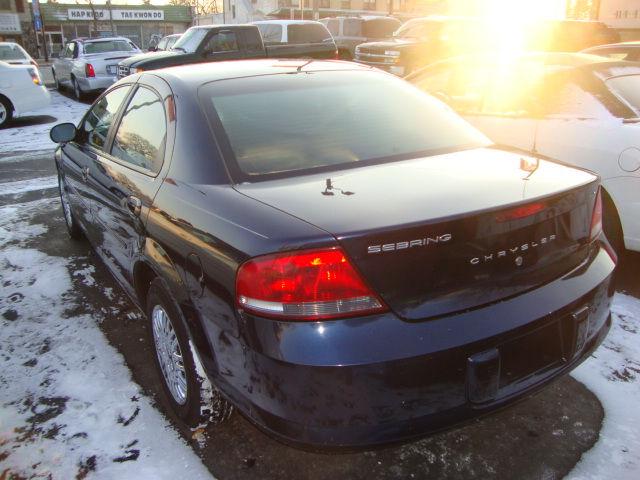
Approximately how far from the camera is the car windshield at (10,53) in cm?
1273

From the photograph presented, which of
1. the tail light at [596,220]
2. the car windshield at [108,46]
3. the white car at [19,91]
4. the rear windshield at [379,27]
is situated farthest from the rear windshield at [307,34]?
the tail light at [596,220]

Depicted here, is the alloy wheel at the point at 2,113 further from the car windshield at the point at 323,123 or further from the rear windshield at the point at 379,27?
the rear windshield at the point at 379,27

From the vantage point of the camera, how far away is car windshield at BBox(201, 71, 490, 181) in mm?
2496

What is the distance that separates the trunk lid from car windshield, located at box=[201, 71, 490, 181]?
0.20m

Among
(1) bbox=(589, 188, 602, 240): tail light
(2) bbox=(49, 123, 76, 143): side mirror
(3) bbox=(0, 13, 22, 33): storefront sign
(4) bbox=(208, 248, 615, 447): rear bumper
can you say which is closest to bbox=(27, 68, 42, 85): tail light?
(2) bbox=(49, 123, 76, 143): side mirror

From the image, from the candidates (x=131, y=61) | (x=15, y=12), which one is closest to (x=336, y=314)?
(x=131, y=61)

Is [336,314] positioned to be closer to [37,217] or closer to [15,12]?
[37,217]

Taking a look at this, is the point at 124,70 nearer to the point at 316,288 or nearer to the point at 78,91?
the point at 78,91

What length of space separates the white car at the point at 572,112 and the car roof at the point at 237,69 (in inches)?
57.4

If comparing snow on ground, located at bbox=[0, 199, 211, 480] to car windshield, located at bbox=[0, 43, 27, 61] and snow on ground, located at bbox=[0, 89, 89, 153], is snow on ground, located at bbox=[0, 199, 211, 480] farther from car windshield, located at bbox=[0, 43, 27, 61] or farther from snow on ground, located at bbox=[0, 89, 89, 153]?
car windshield, located at bbox=[0, 43, 27, 61]

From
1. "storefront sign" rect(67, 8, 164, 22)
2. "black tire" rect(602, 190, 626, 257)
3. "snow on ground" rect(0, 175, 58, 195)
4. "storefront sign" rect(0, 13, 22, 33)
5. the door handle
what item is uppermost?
"storefront sign" rect(67, 8, 164, 22)

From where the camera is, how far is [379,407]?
1.79m

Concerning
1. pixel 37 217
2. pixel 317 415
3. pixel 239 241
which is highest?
pixel 239 241

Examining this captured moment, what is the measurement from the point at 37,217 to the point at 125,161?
11.0 ft
